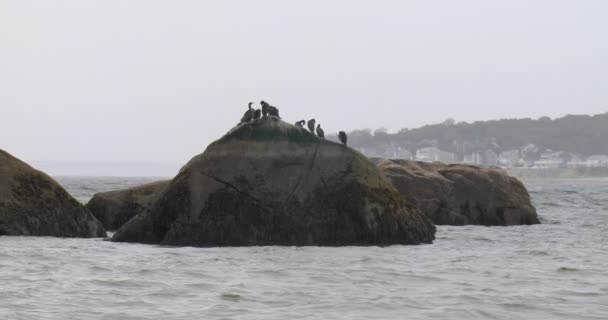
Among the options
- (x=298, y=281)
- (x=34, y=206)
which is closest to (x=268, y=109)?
(x=34, y=206)

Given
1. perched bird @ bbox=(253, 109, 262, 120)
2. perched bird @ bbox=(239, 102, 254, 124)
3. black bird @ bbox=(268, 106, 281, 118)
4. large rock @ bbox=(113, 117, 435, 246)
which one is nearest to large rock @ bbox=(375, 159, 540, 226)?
black bird @ bbox=(268, 106, 281, 118)

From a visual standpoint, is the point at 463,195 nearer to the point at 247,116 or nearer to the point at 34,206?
the point at 247,116

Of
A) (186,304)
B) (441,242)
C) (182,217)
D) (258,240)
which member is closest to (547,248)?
(441,242)

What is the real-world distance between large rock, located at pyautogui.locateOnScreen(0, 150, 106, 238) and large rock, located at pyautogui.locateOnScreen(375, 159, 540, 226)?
466 inches

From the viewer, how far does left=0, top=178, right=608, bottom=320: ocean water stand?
14305mm

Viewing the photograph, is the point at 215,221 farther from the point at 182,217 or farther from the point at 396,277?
the point at 396,277

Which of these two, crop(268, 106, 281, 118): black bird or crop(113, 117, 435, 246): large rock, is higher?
crop(268, 106, 281, 118): black bird

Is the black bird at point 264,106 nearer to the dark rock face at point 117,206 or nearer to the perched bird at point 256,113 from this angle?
the perched bird at point 256,113

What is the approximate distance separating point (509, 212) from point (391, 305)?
63.5 ft

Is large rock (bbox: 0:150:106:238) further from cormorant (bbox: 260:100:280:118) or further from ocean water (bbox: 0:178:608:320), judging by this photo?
cormorant (bbox: 260:100:280:118)

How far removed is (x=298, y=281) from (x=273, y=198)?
515cm

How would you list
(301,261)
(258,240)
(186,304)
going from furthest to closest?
1. (258,240)
2. (301,261)
3. (186,304)

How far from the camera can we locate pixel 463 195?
3366 centimetres

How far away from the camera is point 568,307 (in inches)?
596
